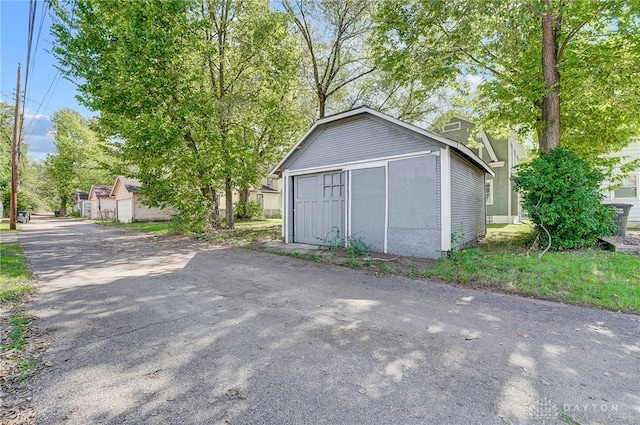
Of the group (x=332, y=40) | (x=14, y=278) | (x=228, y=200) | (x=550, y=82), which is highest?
(x=332, y=40)

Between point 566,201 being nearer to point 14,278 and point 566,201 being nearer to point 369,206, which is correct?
point 369,206

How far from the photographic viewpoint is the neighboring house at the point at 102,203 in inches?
1178

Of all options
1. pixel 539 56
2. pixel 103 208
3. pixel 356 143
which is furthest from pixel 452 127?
pixel 103 208

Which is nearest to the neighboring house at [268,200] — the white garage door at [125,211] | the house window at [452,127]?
the white garage door at [125,211]

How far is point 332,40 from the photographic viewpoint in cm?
1498

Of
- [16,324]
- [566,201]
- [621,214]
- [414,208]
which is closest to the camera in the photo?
[16,324]

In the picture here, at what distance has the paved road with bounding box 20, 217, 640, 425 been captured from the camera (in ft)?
6.89

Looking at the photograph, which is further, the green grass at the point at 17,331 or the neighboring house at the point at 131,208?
the neighboring house at the point at 131,208

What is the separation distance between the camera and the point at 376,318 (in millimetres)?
3859

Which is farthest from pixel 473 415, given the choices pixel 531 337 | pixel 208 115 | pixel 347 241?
pixel 208 115

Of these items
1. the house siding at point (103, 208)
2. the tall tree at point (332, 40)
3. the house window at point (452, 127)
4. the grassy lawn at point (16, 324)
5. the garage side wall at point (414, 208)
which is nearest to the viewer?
the grassy lawn at point (16, 324)

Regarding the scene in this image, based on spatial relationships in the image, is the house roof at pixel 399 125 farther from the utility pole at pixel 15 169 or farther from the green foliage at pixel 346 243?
the utility pole at pixel 15 169

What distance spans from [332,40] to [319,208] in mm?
9742

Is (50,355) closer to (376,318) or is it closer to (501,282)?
(376,318)
